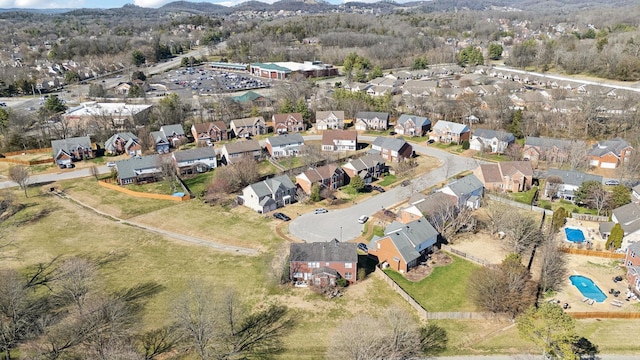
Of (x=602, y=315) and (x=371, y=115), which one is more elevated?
(x=371, y=115)

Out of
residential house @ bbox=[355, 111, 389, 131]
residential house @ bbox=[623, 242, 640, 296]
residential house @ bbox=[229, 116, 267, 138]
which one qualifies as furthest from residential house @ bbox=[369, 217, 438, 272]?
residential house @ bbox=[229, 116, 267, 138]

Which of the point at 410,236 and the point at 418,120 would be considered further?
the point at 418,120

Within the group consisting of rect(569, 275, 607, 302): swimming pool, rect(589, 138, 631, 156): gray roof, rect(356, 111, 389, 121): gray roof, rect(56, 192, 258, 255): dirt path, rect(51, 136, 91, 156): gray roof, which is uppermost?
rect(356, 111, 389, 121): gray roof

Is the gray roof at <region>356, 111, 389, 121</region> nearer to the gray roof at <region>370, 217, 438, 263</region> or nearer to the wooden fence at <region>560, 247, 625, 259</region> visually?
the gray roof at <region>370, 217, 438, 263</region>

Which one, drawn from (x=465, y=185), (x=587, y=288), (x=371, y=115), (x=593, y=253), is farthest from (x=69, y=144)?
(x=593, y=253)

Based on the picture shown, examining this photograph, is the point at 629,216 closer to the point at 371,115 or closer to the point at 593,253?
the point at 593,253

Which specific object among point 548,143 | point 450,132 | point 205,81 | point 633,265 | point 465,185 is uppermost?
point 205,81

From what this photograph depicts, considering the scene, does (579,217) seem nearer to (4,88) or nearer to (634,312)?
(634,312)
